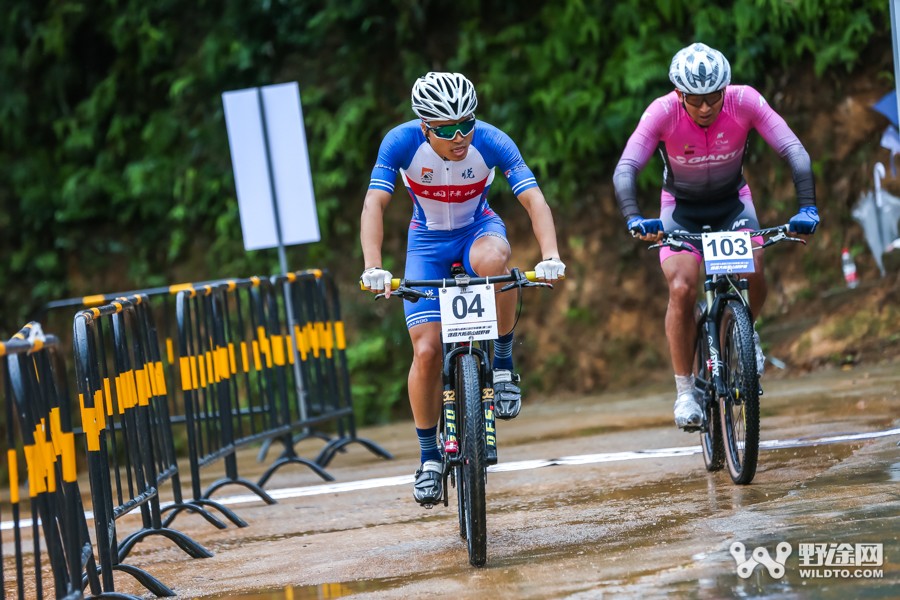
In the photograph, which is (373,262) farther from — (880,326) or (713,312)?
(880,326)

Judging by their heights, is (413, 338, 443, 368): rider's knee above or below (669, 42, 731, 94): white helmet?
below

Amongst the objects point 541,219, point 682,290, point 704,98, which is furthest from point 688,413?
point 704,98

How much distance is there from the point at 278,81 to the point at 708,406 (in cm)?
1107

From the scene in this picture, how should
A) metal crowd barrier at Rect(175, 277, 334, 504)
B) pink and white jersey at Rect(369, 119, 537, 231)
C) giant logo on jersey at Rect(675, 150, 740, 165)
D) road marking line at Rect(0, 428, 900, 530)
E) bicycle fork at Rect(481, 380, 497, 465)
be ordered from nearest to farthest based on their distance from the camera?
bicycle fork at Rect(481, 380, 497, 465) < pink and white jersey at Rect(369, 119, 537, 231) < giant logo on jersey at Rect(675, 150, 740, 165) < road marking line at Rect(0, 428, 900, 530) < metal crowd barrier at Rect(175, 277, 334, 504)

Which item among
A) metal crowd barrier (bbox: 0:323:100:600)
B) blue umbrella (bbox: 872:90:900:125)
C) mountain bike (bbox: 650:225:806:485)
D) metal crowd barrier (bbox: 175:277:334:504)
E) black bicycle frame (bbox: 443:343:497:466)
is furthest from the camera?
blue umbrella (bbox: 872:90:900:125)

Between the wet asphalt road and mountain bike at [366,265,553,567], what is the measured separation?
0.99 ft

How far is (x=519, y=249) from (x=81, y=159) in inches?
272

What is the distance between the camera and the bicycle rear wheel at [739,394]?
6.47m

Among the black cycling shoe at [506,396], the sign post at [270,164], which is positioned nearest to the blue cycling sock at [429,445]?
the black cycling shoe at [506,396]

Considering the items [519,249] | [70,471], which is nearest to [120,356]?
[70,471]

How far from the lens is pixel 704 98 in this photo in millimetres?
6957

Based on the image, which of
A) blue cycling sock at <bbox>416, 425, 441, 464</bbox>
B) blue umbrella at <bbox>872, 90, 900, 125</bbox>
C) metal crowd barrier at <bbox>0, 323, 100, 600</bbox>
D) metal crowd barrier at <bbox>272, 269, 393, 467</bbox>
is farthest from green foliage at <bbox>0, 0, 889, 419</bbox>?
metal crowd barrier at <bbox>0, 323, 100, 600</bbox>

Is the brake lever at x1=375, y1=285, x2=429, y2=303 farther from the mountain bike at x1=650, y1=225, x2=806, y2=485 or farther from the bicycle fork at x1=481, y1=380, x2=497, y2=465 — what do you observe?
the mountain bike at x1=650, y1=225, x2=806, y2=485

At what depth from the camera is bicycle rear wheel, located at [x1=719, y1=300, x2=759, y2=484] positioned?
6473mm
